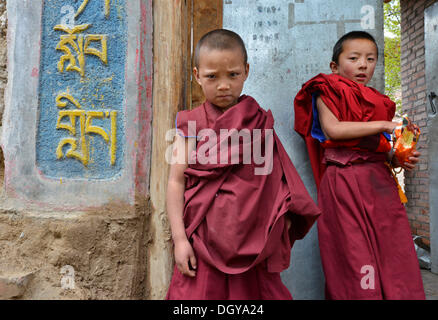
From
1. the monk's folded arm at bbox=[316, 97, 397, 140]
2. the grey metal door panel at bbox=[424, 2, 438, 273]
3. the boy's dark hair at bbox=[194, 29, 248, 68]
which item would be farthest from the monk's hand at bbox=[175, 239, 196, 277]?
the grey metal door panel at bbox=[424, 2, 438, 273]

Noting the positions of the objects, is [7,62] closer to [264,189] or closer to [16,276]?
[16,276]

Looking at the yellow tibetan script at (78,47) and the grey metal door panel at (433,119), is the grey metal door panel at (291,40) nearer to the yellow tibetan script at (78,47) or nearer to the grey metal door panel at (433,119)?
the yellow tibetan script at (78,47)

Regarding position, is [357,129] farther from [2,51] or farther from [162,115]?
[2,51]

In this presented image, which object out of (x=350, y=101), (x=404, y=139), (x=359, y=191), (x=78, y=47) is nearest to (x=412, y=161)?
(x=404, y=139)

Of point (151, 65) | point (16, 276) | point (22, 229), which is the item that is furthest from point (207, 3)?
point (16, 276)

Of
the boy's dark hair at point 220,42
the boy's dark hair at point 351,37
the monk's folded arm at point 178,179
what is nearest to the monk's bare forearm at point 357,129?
the boy's dark hair at point 351,37

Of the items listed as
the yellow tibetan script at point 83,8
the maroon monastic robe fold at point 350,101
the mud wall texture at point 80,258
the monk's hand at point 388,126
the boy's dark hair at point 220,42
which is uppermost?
the yellow tibetan script at point 83,8

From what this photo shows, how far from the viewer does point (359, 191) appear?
4.79 feet

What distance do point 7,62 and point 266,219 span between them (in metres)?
1.43

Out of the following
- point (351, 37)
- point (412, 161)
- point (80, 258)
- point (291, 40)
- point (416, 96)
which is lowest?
point (80, 258)

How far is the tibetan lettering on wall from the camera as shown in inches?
59.1

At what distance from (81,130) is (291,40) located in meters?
1.35

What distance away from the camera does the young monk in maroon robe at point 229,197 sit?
3.62 ft

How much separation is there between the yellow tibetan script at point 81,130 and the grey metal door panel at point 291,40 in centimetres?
92
